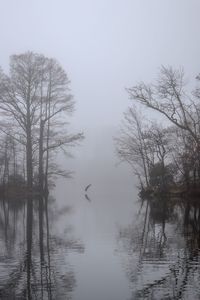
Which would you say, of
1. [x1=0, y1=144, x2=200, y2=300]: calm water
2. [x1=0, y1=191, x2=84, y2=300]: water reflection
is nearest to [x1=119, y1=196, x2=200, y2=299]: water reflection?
[x1=0, y1=144, x2=200, y2=300]: calm water

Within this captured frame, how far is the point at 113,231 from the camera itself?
1546 cm

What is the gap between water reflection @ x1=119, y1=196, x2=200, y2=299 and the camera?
22.0 ft

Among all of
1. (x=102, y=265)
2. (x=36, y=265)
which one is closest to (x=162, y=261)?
(x=102, y=265)

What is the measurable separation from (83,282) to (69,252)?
10.8 feet

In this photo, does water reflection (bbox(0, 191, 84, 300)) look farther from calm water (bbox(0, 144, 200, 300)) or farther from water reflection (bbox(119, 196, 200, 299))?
water reflection (bbox(119, 196, 200, 299))

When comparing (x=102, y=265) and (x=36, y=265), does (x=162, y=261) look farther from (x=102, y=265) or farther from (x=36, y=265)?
(x=36, y=265)

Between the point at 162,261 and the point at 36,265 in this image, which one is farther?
the point at 162,261

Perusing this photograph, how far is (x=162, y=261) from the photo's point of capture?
29.9 ft

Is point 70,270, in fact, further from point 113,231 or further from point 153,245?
point 113,231

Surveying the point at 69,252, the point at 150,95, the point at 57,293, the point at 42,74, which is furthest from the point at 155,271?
the point at 42,74

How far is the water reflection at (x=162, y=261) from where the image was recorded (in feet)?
22.0

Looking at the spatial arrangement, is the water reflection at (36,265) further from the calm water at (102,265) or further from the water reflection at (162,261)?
the water reflection at (162,261)

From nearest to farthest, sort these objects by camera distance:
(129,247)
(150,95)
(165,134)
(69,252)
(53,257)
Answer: (53,257), (69,252), (129,247), (150,95), (165,134)

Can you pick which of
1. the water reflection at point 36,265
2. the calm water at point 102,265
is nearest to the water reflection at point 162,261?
the calm water at point 102,265
